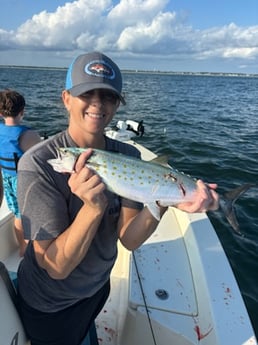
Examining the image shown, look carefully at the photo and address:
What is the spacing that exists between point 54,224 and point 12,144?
2291mm

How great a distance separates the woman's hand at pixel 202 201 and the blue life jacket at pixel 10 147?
2.32m

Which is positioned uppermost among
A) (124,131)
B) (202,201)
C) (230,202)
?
(202,201)

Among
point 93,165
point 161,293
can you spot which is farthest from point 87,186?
point 161,293

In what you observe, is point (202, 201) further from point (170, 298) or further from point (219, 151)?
point (219, 151)

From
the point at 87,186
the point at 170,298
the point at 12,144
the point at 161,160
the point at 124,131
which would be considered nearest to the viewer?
the point at 87,186

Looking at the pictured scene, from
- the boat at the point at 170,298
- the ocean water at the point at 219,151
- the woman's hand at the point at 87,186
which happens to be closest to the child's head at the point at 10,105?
the ocean water at the point at 219,151

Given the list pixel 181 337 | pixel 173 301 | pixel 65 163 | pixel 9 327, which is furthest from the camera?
pixel 173 301

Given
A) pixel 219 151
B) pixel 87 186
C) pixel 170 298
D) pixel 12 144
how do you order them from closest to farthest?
pixel 87 186 → pixel 170 298 → pixel 12 144 → pixel 219 151

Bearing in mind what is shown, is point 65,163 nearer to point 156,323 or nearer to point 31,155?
point 31,155

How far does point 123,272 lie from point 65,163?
2138 millimetres

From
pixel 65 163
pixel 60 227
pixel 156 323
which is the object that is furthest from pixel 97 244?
pixel 156 323

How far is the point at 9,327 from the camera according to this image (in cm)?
175

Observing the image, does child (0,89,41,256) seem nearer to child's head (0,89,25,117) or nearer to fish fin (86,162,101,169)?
child's head (0,89,25,117)

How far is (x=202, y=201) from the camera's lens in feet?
6.21
